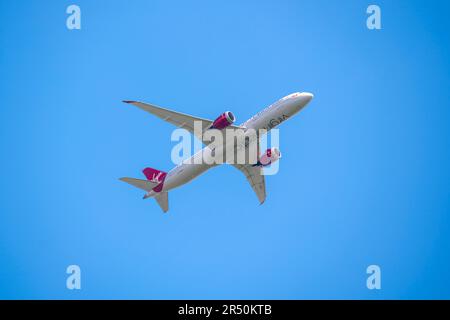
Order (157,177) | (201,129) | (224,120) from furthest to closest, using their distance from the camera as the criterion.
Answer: (157,177)
(201,129)
(224,120)

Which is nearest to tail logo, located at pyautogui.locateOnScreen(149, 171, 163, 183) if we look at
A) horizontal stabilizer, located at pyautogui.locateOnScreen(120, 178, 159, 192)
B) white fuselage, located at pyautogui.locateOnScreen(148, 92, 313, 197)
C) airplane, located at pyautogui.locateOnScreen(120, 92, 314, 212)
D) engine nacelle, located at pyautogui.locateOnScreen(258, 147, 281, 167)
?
airplane, located at pyautogui.locateOnScreen(120, 92, 314, 212)

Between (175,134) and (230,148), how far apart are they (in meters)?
7.20

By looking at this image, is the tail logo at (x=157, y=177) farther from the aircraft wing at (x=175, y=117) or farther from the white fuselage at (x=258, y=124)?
the aircraft wing at (x=175, y=117)

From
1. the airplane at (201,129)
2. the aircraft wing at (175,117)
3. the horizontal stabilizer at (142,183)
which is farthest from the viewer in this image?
the horizontal stabilizer at (142,183)

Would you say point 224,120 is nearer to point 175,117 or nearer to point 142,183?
point 175,117

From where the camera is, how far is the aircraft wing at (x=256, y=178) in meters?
84.2

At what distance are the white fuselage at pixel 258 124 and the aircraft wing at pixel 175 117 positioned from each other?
2.60 metres

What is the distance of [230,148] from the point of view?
242 feet

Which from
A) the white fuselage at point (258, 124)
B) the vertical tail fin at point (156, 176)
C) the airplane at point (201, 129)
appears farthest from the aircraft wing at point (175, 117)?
the vertical tail fin at point (156, 176)

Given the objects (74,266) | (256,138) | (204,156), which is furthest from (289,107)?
(74,266)

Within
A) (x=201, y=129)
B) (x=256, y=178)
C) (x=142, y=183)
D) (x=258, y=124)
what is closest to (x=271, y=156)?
(x=256, y=178)

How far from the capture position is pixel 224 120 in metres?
71.3

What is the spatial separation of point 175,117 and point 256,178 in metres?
17.1
